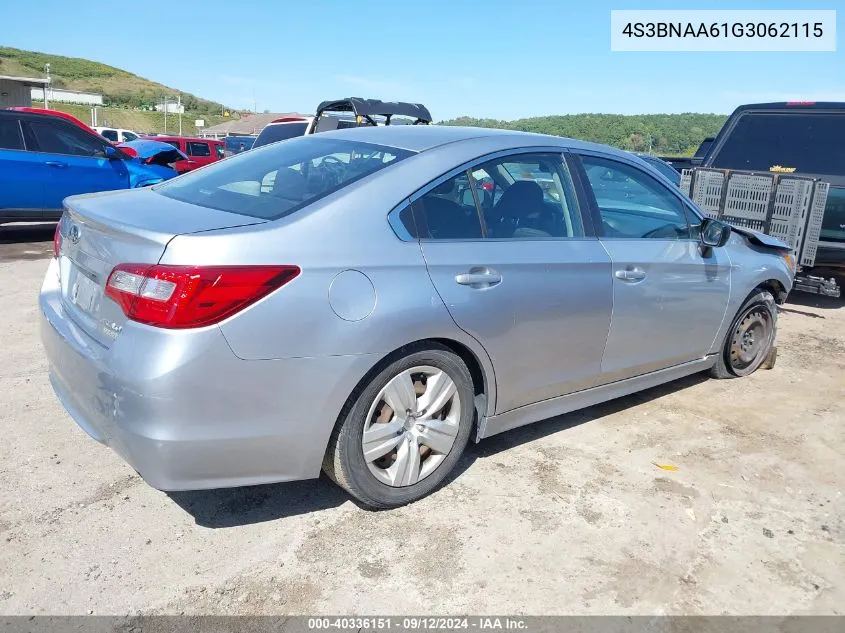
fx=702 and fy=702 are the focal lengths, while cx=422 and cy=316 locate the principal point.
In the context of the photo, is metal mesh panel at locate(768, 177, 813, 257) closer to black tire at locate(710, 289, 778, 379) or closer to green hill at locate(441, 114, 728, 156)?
black tire at locate(710, 289, 778, 379)

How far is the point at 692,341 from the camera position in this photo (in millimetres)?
4316

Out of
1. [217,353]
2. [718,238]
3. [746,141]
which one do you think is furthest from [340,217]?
[746,141]

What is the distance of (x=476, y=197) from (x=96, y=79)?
13031 cm

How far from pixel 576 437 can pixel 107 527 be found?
2.39 meters

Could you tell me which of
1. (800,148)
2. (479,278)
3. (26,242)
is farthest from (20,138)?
(800,148)

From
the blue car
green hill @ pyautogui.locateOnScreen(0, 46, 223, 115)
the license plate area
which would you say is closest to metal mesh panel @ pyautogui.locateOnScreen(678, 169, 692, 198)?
the license plate area

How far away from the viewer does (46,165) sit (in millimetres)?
9367

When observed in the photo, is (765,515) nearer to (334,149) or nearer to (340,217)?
(340,217)

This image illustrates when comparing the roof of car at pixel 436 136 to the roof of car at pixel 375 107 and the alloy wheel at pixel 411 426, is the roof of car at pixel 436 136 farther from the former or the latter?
the roof of car at pixel 375 107

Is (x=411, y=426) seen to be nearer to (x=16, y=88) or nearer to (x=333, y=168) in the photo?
(x=333, y=168)

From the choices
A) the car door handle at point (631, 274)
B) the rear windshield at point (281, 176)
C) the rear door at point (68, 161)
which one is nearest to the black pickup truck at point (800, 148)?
the car door handle at point (631, 274)

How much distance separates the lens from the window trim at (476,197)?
2.88 m

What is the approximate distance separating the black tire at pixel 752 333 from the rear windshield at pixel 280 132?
31.6ft

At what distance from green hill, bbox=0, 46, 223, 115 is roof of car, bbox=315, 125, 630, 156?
103532 millimetres
